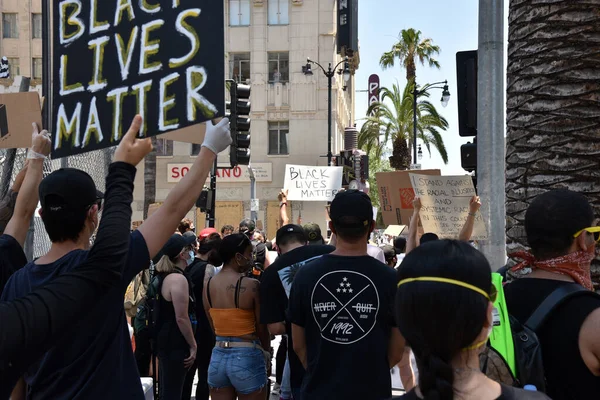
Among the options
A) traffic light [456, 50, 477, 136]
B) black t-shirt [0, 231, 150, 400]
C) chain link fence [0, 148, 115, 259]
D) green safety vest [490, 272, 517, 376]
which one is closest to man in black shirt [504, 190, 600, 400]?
green safety vest [490, 272, 517, 376]

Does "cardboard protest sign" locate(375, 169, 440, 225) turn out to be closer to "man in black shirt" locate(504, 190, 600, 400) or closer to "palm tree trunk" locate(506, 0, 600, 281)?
"palm tree trunk" locate(506, 0, 600, 281)

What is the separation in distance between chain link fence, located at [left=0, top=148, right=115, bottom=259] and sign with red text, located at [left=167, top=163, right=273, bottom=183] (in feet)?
98.3

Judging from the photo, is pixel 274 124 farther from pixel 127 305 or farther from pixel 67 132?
pixel 67 132

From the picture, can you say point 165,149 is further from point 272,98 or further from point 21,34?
point 21,34

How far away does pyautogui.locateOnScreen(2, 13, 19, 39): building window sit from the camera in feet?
137

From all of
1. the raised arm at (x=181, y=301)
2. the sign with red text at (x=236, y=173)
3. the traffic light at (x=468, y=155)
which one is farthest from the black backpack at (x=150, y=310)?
the sign with red text at (x=236, y=173)

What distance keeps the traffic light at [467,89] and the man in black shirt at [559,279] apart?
2944mm

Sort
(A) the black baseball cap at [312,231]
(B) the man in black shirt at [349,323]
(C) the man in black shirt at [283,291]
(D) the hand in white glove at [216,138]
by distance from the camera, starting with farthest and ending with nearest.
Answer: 1. (A) the black baseball cap at [312,231]
2. (C) the man in black shirt at [283,291]
3. (B) the man in black shirt at [349,323]
4. (D) the hand in white glove at [216,138]

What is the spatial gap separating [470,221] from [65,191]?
3.40m

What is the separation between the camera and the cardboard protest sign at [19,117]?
470 cm

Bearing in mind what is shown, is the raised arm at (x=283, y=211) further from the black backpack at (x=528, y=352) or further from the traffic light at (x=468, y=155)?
the black backpack at (x=528, y=352)

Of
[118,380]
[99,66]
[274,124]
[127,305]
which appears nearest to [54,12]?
[99,66]

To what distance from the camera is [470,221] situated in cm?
537

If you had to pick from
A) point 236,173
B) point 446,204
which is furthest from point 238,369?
point 236,173
